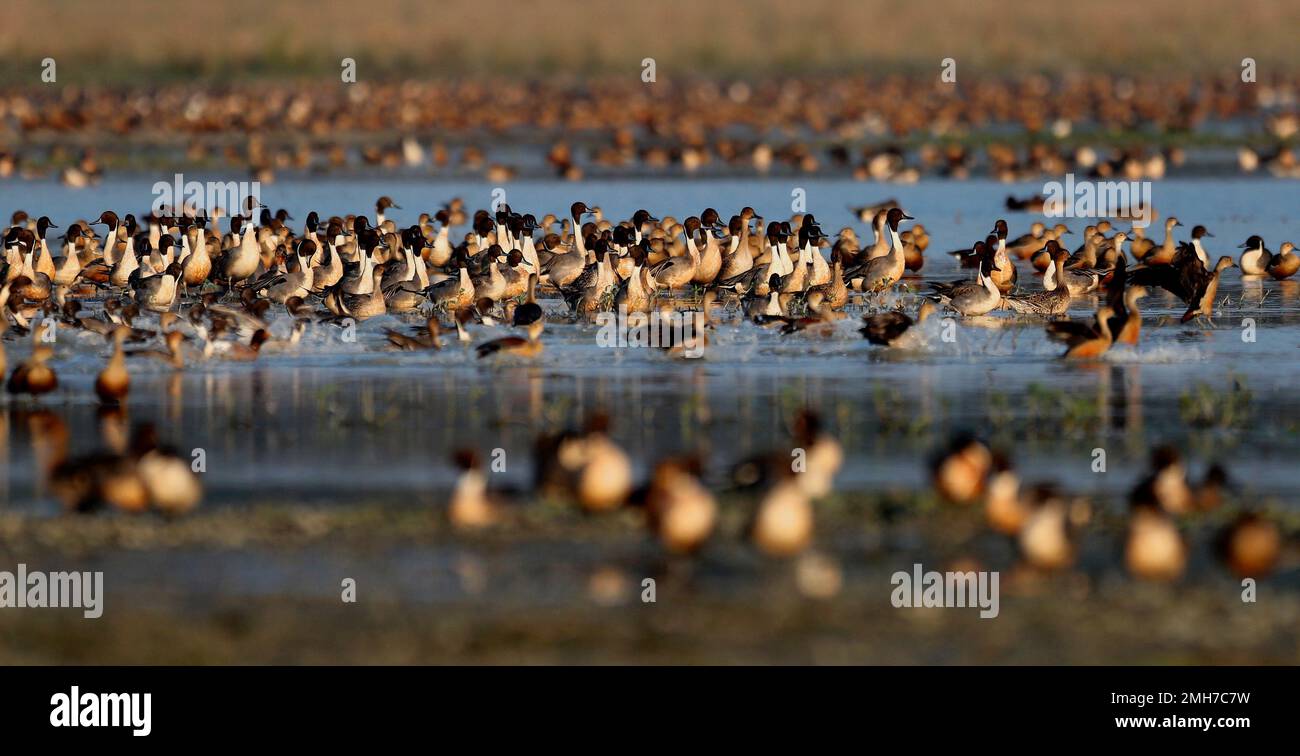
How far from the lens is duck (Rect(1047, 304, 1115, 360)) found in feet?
57.6

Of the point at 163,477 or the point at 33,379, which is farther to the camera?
the point at 33,379

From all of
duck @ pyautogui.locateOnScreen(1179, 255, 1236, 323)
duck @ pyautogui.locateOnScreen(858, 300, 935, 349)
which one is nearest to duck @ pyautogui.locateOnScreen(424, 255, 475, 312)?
duck @ pyautogui.locateOnScreen(858, 300, 935, 349)

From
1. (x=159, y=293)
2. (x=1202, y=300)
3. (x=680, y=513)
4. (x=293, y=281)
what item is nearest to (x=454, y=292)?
(x=293, y=281)

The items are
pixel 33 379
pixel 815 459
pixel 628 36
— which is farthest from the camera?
pixel 628 36

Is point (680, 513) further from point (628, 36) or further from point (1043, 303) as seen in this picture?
point (628, 36)

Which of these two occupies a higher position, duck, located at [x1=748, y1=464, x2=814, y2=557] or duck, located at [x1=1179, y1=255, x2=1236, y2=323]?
duck, located at [x1=1179, y1=255, x2=1236, y2=323]

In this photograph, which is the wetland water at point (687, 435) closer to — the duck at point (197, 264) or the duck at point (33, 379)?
the duck at point (33, 379)

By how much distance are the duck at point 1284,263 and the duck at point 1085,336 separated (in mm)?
7443

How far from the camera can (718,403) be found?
15562mm

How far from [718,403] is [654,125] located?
39.2 m

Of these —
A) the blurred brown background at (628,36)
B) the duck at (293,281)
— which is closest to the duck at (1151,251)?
the duck at (293,281)

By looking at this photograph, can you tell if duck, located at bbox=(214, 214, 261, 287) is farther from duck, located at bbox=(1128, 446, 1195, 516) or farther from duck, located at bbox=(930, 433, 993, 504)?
duck, located at bbox=(1128, 446, 1195, 516)

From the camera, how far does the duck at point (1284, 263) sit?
24.4 metres

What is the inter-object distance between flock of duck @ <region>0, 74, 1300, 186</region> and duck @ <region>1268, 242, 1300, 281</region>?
55.3ft
